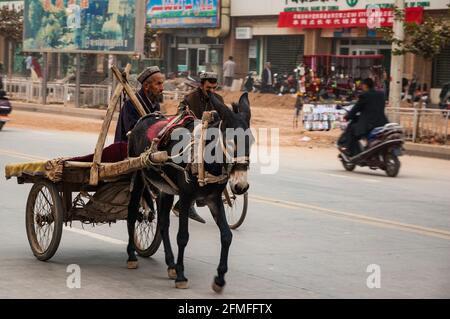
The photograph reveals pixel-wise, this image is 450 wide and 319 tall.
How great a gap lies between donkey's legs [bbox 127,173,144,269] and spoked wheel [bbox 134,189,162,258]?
29 centimetres

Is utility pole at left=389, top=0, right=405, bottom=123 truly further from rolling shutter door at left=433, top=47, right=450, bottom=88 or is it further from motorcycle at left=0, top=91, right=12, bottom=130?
rolling shutter door at left=433, top=47, right=450, bottom=88

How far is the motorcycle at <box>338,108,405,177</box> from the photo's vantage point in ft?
65.0

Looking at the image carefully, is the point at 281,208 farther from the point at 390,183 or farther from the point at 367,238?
the point at 390,183

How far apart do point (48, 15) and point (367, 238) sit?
31759mm

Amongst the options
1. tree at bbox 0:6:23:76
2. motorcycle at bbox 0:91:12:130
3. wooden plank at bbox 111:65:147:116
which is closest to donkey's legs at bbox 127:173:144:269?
wooden plank at bbox 111:65:147:116

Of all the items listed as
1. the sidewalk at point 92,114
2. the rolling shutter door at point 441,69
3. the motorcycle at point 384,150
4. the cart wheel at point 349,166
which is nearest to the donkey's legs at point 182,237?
the motorcycle at point 384,150

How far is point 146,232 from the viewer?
990cm

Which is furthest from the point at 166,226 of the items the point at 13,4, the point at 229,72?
the point at 13,4

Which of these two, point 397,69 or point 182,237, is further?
point 397,69

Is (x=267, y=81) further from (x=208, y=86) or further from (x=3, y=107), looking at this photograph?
(x=208, y=86)

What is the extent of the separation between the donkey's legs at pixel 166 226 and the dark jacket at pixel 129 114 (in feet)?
4.04

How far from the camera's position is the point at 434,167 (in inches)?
889

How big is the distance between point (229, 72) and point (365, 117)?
32247 mm

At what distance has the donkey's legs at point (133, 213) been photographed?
9172 mm
